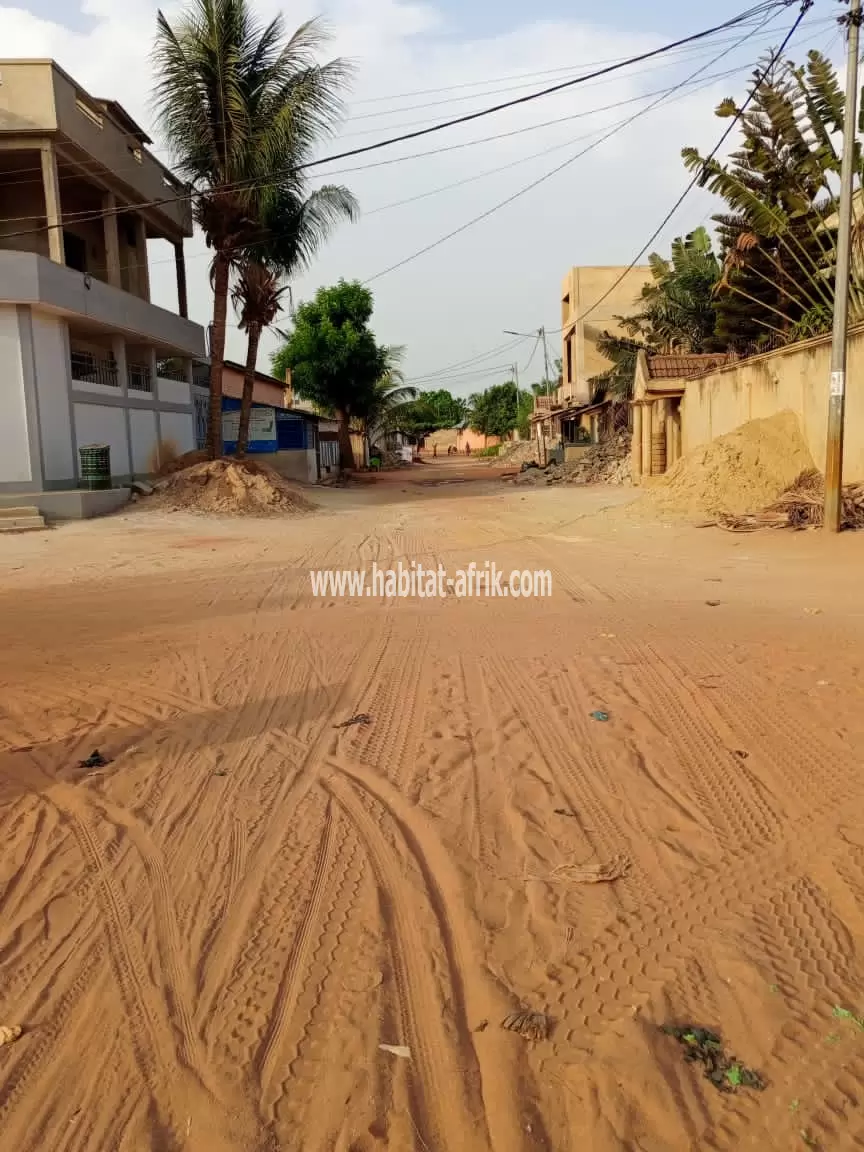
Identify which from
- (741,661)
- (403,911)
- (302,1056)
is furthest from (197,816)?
(741,661)

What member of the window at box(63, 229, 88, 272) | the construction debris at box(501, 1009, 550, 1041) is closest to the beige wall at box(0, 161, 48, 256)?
the window at box(63, 229, 88, 272)

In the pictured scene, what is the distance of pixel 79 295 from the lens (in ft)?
61.2

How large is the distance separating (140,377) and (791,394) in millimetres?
16663

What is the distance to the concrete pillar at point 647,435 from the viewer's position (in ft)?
79.5

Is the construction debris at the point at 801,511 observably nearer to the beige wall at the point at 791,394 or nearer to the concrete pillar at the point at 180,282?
the beige wall at the point at 791,394

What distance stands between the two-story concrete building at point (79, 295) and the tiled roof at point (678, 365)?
1298 centimetres

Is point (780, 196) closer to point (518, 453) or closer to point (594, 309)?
point (594, 309)

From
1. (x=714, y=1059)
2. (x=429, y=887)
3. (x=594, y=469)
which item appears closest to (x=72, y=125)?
(x=594, y=469)

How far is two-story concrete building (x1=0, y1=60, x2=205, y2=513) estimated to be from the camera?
1778 centimetres

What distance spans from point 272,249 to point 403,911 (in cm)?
2369

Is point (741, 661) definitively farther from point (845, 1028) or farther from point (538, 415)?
point (538, 415)

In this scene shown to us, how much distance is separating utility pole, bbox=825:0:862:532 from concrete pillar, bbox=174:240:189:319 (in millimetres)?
18936

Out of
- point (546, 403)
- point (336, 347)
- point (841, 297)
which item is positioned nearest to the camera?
point (841, 297)

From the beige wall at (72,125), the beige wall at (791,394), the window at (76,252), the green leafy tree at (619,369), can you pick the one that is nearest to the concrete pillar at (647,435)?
the beige wall at (791,394)
